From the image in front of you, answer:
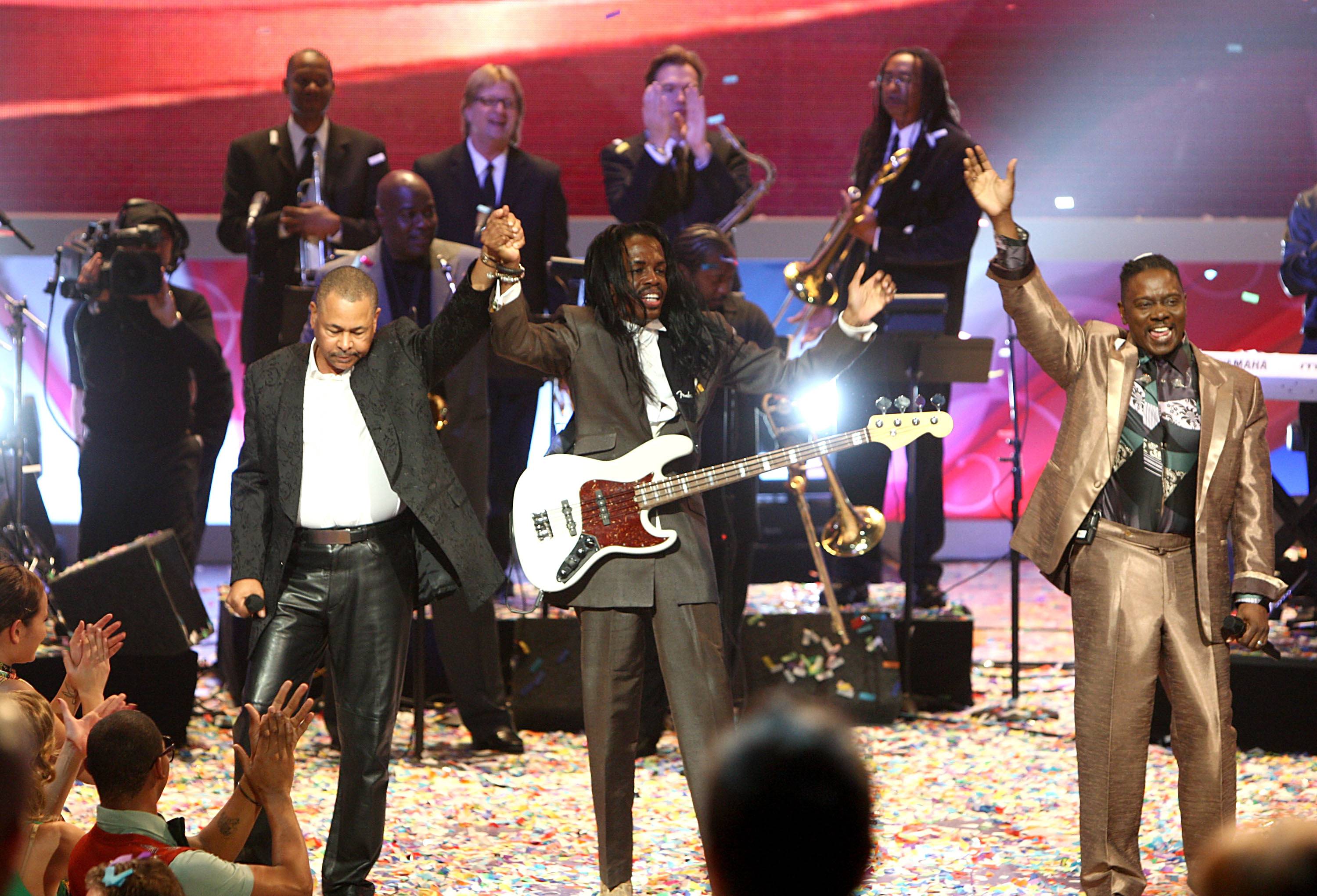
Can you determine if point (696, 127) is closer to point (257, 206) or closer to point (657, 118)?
point (657, 118)

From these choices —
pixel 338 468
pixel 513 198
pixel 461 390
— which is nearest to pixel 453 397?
pixel 461 390

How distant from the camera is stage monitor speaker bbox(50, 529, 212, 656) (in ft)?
19.3

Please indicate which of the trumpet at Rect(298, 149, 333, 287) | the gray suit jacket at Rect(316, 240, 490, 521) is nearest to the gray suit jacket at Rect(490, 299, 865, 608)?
the gray suit jacket at Rect(316, 240, 490, 521)

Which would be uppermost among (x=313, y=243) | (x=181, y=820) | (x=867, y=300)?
(x=313, y=243)

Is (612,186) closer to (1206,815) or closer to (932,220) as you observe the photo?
(932,220)

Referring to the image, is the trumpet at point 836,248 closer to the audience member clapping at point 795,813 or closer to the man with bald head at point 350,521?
the man with bald head at point 350,521

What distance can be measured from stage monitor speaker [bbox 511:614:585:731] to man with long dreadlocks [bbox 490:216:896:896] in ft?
6.50

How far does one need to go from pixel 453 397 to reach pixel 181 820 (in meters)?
2.98

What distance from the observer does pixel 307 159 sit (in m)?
7.12

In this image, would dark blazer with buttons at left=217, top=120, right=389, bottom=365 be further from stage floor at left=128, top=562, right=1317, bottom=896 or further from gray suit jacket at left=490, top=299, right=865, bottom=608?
gray suit jacket at left=490, top=299, right=865, bottom=608

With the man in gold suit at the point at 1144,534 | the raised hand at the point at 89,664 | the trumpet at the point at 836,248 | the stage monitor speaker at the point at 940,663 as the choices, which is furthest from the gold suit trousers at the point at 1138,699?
the trumpet at the point at 836,248

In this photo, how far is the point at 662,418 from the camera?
435 centimetres

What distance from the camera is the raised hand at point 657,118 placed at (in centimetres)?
703

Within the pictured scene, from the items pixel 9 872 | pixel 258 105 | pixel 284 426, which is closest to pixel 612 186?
pixel 284 426
